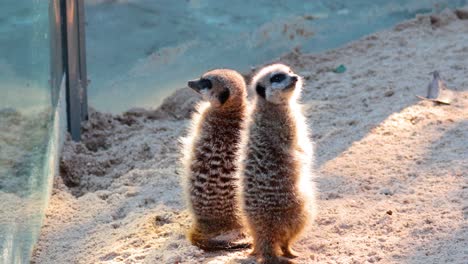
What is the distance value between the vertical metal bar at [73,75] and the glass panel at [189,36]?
1.64ft

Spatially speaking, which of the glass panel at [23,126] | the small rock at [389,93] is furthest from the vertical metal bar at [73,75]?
the small rock at [389,93]

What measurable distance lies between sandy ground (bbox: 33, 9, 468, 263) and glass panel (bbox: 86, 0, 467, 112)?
0.14 m

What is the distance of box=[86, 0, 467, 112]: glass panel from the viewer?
612 centimetres

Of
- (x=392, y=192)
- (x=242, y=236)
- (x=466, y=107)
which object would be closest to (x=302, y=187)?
(x=242, y=236)

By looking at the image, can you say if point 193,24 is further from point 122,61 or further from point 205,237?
point 205,237

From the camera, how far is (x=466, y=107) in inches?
195

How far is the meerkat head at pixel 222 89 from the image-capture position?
378 cm

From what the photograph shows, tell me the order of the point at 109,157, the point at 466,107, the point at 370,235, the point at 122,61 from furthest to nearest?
the point at 122,61
the point at 109,157
the point at 466,107
the point at 370,235

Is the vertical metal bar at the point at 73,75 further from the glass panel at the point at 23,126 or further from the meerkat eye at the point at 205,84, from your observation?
the meerkat eye at the point at 205,84

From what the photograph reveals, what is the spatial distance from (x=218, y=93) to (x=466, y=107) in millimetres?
1764

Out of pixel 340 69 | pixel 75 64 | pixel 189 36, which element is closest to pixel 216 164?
pixel 75 64

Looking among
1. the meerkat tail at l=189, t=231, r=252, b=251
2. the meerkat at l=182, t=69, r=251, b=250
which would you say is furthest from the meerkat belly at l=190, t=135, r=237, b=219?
the meerkat tail at l=189, t=231, r=252, b=251

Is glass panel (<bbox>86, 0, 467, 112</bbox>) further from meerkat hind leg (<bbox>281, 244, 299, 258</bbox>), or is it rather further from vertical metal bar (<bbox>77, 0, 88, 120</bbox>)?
meerkat hind leg (<bbox>281, 244, 299, 258</bbox>)

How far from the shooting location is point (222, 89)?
12.4 ft
